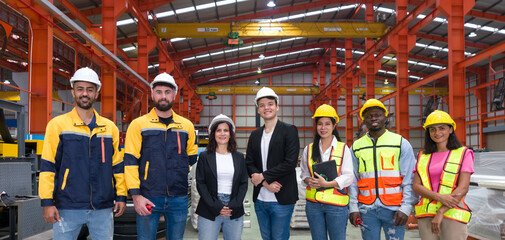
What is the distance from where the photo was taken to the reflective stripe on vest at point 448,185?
3129 mm

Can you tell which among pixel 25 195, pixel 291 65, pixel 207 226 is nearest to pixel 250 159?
pixel 207 226

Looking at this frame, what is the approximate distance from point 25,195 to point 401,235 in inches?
174

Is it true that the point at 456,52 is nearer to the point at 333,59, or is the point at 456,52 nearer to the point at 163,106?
the point at 163,106

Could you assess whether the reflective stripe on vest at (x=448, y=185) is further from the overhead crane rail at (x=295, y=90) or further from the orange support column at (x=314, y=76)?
the orange support column at (x=314, y=76)

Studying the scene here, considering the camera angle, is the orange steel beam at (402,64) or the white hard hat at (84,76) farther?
the orange steel beam at (402,64)

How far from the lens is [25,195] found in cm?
462

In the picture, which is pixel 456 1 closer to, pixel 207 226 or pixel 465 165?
pixel 465 165

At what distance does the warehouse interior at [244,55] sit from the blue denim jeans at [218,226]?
228 cm

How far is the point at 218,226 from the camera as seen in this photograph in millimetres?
3363

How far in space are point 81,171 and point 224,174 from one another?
1223 mm

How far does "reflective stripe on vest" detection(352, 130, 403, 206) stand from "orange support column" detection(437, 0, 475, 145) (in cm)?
892

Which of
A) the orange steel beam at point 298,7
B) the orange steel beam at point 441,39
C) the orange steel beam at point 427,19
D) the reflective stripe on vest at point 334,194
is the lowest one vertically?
the reflective stripe on vest at point 334,194

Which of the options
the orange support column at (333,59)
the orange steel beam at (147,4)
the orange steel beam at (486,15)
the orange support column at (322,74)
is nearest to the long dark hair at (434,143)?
the orange steel beam at (147,4)

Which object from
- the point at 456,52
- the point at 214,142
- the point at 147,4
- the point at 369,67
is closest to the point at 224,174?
the point at 214,142
